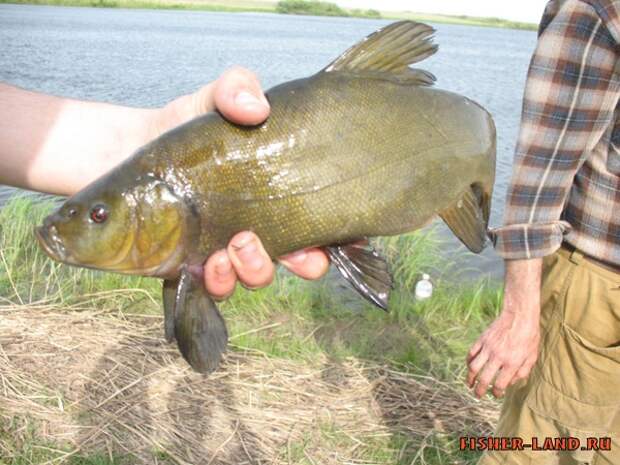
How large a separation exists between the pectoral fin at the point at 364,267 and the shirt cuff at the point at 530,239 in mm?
900

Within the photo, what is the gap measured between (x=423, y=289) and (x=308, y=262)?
376 cm

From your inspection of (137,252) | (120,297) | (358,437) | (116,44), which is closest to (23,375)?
(120,297)

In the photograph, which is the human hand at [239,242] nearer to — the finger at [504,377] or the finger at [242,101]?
the finger at [242,101]

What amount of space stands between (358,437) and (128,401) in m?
1.38

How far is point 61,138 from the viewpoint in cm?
Result: 250

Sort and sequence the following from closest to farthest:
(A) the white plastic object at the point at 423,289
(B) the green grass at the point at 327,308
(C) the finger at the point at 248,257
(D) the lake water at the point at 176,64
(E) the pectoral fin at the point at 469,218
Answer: (C) the finger at the point at 248,257 < (E) the pectoral fin at the point at 469,218 < (B) the green grass at the point at 327,308 < (A) the white plastic object at the point at 423,289 < (D) the lake water at the point at 176,64

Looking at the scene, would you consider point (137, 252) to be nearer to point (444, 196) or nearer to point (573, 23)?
point (444, 196)

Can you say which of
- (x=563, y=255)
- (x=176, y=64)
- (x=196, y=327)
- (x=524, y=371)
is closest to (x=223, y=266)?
(x=196, y=327)

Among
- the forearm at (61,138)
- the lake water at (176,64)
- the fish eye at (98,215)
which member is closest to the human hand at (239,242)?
the fish eye at (98,215)

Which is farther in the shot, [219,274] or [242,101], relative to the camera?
[219,274]

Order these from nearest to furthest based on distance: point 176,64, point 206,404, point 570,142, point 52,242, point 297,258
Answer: point 52,242 → point 297,258 → point 570,142 → point 206,404 → point 176,64

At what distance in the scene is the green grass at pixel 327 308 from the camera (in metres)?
4.75

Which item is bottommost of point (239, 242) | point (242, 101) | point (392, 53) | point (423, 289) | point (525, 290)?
point (423, 289)

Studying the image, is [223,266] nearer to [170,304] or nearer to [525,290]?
[170,304]
